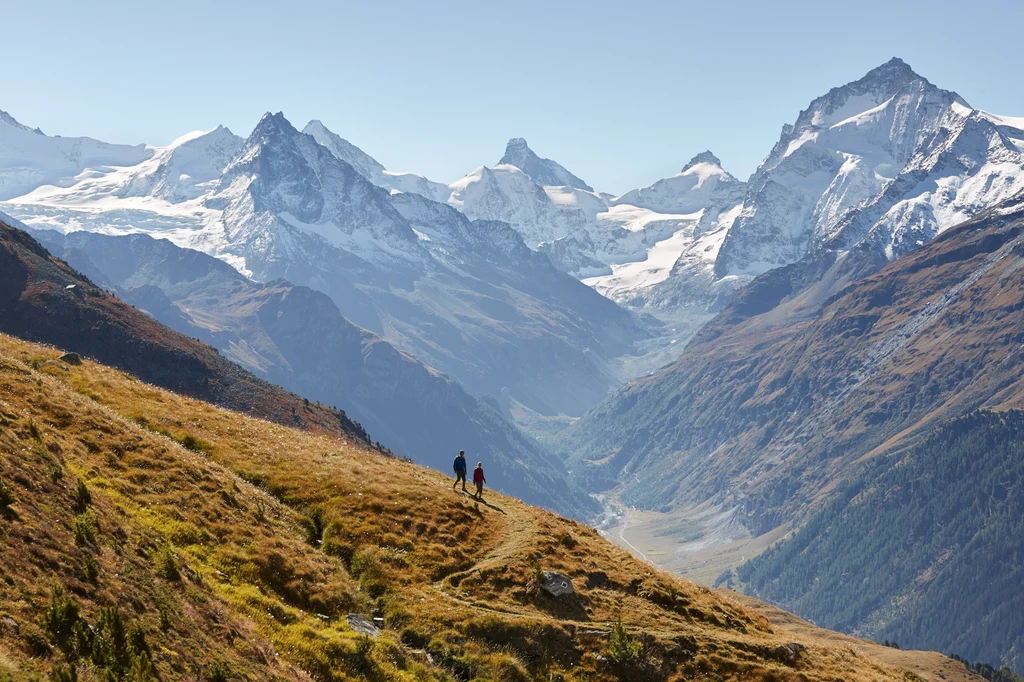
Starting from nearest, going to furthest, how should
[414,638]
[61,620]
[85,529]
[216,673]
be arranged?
[61,620]
[216,673]
[85,529]
[414,638]

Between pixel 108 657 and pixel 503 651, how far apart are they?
69.0 feet

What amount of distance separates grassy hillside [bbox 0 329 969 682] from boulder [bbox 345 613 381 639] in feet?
1.96

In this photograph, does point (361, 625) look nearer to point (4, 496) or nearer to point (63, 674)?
point (4, 496)

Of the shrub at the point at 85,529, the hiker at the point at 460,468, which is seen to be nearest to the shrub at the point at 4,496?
the shrub at the point at 85,529

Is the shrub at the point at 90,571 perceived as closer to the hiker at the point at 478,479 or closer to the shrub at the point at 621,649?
the shrub at the point at 621,649

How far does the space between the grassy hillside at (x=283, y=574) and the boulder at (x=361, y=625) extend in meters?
0.60

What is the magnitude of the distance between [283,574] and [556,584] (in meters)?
14.5

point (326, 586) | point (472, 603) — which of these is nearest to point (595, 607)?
point (472, 603)

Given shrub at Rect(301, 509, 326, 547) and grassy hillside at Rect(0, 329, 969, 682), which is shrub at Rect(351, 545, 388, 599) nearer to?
grassy hillside at Rect(0, 329, 969, 682)

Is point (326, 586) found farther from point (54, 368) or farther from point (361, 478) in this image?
point (54, 368)

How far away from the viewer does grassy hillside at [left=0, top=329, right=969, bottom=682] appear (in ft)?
92.9

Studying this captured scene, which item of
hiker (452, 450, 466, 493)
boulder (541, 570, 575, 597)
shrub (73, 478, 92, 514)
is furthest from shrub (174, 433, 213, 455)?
boulder (541, 570, 575, 597)

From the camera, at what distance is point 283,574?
136ft

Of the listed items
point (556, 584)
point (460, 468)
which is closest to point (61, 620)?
Answer: point (556, 584)
